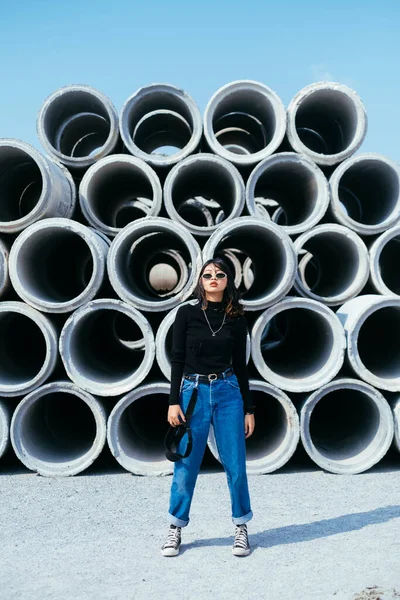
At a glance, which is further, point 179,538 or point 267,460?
point 267,460

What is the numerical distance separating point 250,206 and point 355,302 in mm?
1178

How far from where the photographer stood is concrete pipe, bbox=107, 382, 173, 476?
12.2 ft

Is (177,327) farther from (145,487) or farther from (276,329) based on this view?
(276,329)

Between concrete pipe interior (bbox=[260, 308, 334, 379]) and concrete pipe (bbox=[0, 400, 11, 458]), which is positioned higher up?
concrete pipe interior (bbox=[260, 308, 334, 379])

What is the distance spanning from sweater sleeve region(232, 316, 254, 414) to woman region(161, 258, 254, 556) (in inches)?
0.8

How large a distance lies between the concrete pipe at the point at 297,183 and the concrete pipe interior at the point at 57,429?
8.02 ft

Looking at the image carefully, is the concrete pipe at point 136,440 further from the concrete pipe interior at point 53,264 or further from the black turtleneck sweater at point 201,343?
the black turtleneck sweater at point 201,343

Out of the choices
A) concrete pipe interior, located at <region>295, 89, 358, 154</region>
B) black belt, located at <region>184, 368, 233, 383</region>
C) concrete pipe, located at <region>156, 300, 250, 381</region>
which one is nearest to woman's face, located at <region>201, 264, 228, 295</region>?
black belt, located at <region>184, 368, 233, 383</region>

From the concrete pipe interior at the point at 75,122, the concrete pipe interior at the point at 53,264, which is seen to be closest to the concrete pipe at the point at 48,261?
the concrete pipe interior at the point at 53,264

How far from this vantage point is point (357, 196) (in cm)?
552

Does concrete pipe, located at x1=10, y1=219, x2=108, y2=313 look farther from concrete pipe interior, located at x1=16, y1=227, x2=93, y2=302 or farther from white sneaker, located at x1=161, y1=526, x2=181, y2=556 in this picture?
white sneaker, located at x1=161, y1=526, x2=181, y2=556

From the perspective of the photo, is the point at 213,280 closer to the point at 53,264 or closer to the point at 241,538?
the point at 241,538


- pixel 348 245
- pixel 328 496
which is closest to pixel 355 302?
pixel 348 245

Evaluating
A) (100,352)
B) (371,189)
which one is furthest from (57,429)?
(371,189)
